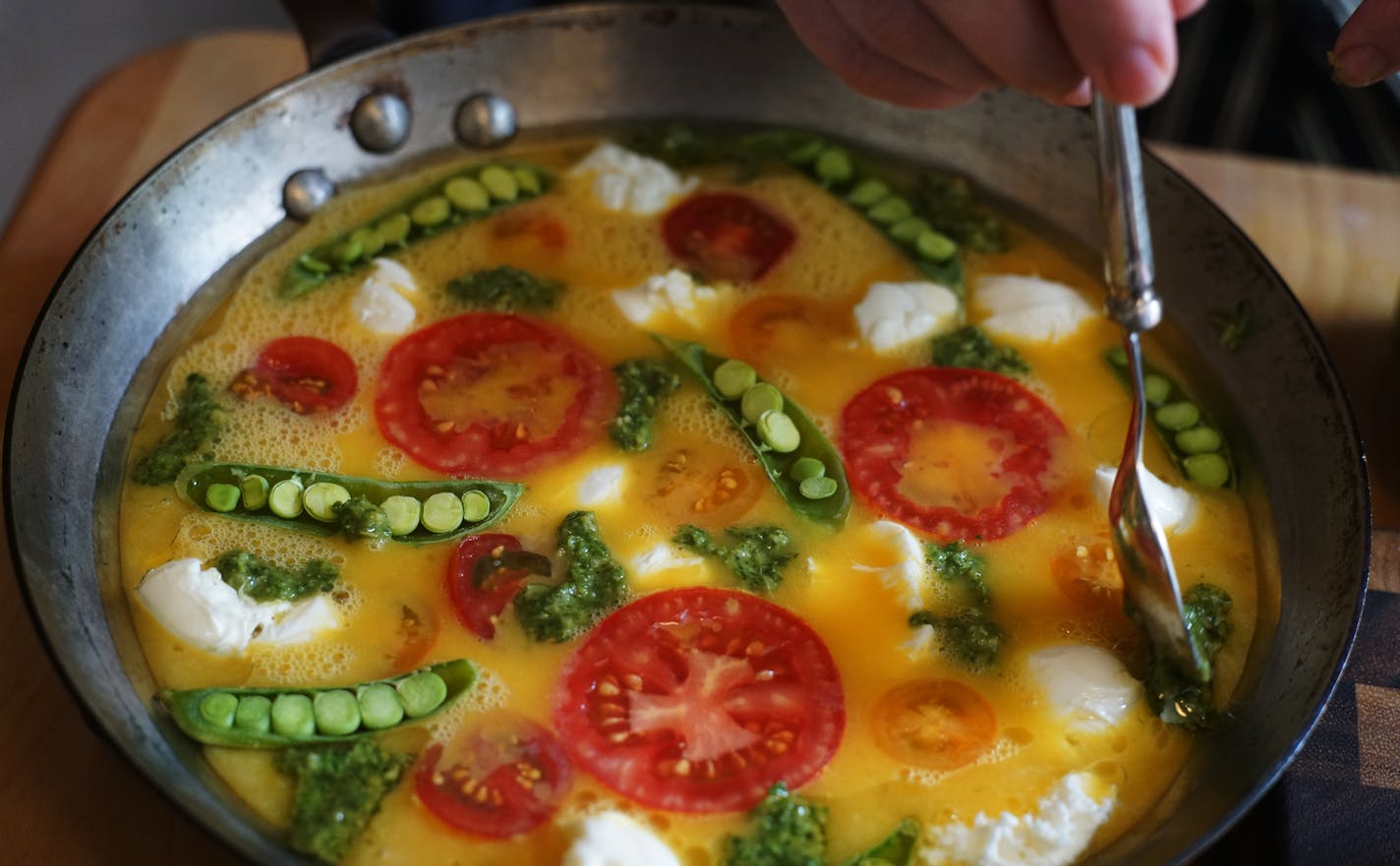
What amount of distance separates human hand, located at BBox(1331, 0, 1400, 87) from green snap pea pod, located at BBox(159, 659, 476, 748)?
186cm

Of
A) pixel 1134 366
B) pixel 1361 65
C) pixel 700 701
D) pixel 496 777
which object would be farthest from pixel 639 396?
pixel 1361 65

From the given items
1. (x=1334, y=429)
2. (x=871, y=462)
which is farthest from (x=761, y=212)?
(x=1334, y=429)

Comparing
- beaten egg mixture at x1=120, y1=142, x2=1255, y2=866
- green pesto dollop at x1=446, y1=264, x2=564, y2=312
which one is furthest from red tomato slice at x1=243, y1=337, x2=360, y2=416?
green pesto dollop at x1=446, y1=264, x2=564, y2=312

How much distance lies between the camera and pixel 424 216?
281 cm

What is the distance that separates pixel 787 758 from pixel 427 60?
5.81ft

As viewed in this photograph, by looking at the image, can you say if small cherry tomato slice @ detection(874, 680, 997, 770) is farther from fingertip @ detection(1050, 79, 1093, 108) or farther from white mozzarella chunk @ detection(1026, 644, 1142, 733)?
fingertip @ detection(1050, 79, 1093, 108)

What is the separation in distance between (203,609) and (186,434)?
0.44 m

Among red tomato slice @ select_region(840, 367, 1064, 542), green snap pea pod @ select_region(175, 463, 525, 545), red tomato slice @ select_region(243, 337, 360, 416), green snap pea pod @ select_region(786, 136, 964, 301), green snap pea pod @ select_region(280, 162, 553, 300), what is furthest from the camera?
green snap pea pod @ select_region(786, 136, 964, 301)

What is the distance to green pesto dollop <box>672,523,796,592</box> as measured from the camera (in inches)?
86.7

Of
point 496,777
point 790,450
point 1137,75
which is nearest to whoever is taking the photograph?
point 1137,75

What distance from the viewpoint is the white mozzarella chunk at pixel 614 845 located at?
1.81 metres

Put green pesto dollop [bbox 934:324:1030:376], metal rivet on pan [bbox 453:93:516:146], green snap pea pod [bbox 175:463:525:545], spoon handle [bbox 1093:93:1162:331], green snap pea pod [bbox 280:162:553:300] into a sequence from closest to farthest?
spoon handle [bbox 1093:93:1162:331], green snap pea pod [bbox 175:463:525:545], green pesto dollop [bbox 934:324:1030:376], green snap pea pod [bbox 280:162:553:300], metal rivet on pan [bbox 453:93:516:146]

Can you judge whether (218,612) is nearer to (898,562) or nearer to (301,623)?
(301,623)

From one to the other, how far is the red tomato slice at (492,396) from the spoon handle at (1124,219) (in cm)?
100
